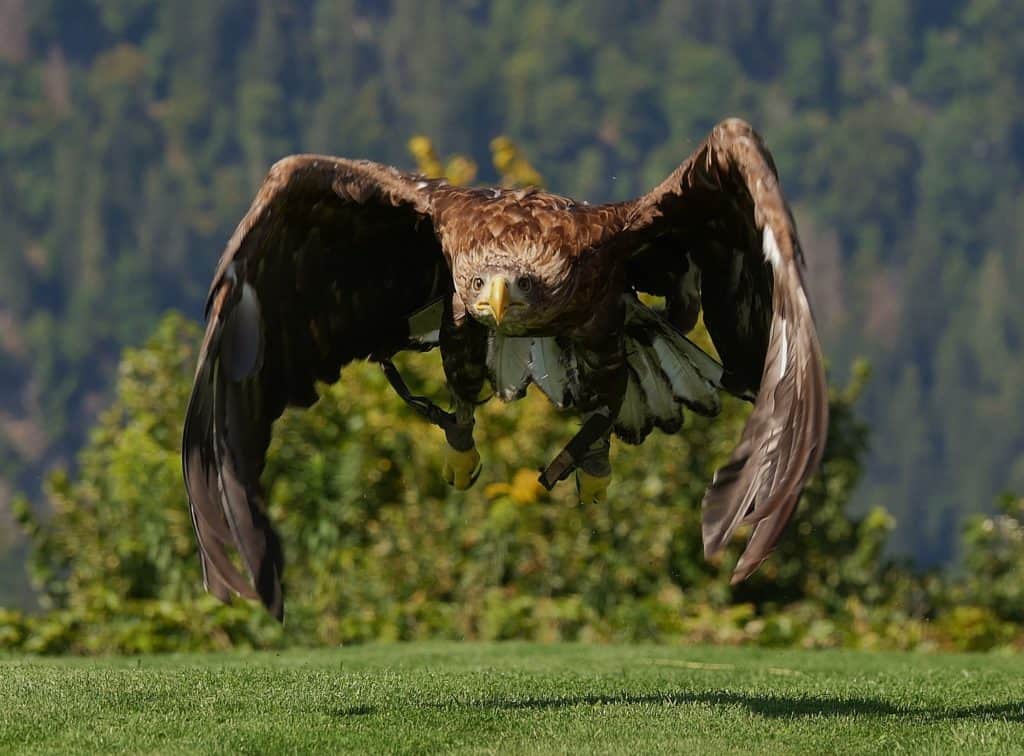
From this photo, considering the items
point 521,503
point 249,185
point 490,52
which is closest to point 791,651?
point 521,503

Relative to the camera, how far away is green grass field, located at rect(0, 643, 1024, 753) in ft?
27.5

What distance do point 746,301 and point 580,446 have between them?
144cm

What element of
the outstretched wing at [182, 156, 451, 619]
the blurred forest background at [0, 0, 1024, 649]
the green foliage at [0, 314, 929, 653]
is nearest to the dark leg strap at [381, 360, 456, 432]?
the outstretched wing at [182, 156, 451, 619]

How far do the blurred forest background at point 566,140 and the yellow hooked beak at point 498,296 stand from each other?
130 meters

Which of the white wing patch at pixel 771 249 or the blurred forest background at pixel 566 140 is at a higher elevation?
the blurred forest background at pixel 566 140

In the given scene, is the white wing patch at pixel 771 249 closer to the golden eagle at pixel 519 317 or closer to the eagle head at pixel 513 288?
the golden eagle at pixel 519 317

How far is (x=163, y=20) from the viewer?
175 metres

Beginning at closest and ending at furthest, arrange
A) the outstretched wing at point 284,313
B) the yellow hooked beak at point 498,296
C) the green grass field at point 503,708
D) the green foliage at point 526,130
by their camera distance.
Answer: the green grass field at point 503,708 < the outstretched wing at point 284,313 < the yellow hooked beak at point 498,296 < the green foliage at point 526,130

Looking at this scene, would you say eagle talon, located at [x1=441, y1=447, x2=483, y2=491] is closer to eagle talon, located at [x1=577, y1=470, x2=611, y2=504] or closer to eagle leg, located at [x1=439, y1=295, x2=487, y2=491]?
eagle leg, located at [x1=439, y1=295, x2=487, y2=491]

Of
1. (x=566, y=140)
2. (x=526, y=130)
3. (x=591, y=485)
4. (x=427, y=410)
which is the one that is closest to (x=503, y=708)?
(x=591, y=485)

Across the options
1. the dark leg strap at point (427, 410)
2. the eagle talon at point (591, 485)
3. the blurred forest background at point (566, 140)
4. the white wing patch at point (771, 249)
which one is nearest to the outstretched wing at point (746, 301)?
the white wing patch at point (771, 249)

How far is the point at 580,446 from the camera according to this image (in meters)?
11.0

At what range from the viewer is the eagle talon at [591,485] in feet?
36.8

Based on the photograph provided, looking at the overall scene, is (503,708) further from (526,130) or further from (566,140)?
(526,130)
